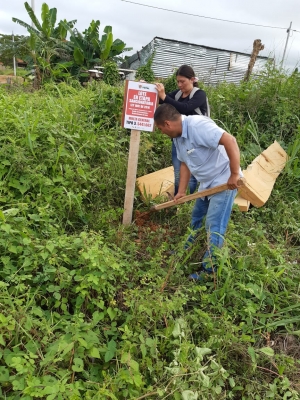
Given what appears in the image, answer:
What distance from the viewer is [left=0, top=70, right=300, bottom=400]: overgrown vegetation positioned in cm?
164

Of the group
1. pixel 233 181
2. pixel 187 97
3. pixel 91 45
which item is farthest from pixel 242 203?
pixel 91 45

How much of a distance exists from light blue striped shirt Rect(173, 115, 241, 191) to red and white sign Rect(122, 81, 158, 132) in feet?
1.47

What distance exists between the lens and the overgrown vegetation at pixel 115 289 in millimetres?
1644

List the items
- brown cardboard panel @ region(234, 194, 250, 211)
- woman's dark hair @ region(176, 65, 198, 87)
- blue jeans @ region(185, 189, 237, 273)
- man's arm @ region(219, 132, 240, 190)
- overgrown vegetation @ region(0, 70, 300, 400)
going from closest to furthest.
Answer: overgrown vegetation @ region(0, 70, 300, 400) < man's arm @ region(219, 132, 240, 190) < blue jeans @ region(185, 189, 237, 273) < woman's dark hair @ region(176, 65, 198, 87) < brown cardboard panel @ region(234, 194, 250, 211)

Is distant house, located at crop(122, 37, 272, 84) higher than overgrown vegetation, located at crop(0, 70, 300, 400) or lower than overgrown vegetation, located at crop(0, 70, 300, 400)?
higher

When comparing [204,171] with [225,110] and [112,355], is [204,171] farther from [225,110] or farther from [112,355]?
[225,110]

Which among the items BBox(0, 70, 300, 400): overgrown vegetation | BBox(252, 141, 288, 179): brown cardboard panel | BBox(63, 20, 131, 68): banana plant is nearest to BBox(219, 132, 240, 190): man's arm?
BBox(0, 70, 300, 400): overgrown vegetation

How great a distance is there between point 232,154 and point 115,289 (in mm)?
1278

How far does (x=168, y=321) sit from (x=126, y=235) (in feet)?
3.28

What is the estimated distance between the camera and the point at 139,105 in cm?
283

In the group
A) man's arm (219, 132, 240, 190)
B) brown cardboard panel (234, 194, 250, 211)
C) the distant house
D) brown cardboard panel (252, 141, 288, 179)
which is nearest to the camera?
man's arm (219, 132, 240, 190)

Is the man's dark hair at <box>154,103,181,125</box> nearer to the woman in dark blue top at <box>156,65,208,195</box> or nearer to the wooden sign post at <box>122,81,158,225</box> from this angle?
the wooden sign post at <box>122,81,158,225</box>

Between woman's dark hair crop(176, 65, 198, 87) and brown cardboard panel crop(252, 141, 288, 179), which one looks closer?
woman's dark hair crop(176, 65, 198, 87)

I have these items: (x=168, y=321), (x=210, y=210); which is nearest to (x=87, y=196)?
(x=210, y=210)
